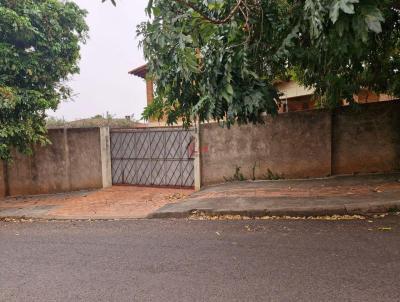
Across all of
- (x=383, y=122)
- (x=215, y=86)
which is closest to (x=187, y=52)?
(x=215, y=86)

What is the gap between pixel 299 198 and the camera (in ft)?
22.1

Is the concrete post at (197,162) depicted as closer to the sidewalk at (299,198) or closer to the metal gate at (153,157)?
the metal gate at (153,157)

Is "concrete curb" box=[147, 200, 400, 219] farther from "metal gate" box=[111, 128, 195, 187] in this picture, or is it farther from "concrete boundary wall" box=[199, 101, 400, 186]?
"metal gate" box=[111, 128, 195, 187]

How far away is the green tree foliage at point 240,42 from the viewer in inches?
141

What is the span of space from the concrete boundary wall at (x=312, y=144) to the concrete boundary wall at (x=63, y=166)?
3722mm

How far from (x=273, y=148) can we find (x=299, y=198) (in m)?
2.38

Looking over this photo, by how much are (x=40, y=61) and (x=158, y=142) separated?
13.3ft

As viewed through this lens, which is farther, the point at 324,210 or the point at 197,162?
the point at 197,162

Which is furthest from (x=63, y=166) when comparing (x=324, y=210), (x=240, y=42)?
(x=324, y=210)

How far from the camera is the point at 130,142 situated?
35.6 feet

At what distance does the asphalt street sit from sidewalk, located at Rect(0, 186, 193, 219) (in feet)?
6.11

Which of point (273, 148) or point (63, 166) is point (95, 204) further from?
point (273, 148)

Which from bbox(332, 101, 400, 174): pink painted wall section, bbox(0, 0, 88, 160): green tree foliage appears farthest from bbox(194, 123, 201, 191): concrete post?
bbox(0, 0, 88, 160): green tree foliage

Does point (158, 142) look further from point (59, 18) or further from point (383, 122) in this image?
point (383, 122)
